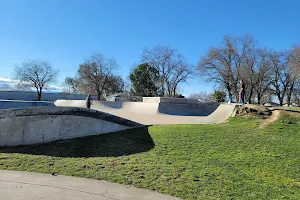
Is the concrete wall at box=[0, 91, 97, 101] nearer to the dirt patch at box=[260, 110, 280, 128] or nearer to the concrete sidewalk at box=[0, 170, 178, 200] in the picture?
the dirt patch at box=[260, 110, 280, 128]

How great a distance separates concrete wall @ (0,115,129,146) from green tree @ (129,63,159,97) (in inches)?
1372

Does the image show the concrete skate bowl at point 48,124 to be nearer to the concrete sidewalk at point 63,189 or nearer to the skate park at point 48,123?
the skate park at point 48,123

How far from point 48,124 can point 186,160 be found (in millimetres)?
4571

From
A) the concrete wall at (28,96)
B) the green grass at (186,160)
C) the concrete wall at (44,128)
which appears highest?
the concrete wall at (28,96)

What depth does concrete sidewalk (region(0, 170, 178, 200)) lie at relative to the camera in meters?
3.52

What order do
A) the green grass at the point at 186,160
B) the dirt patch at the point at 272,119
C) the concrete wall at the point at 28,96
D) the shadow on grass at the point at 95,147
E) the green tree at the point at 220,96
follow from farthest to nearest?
the concrete wall at the point at 28,96
the green tree at the point at 220,96
the dirt patch at the point at 272,119
the shadow on grass at the point at 95,147
the green grass at the point at 186,160

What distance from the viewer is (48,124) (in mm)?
7633

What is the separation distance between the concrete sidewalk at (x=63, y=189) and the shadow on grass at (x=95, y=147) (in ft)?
6.72

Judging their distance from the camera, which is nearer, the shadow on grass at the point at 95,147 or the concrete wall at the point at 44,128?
the shadow on grass at the point at 95,147

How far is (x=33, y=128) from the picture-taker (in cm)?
731

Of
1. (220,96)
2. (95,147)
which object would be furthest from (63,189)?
(220,96)

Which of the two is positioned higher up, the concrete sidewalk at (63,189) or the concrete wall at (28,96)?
the concrete wall at (28,96)

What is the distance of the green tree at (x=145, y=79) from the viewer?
4338 centimetres

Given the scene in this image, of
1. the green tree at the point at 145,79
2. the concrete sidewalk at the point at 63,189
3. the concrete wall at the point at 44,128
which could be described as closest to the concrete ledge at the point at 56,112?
the concrete wall at the point at 44,128
